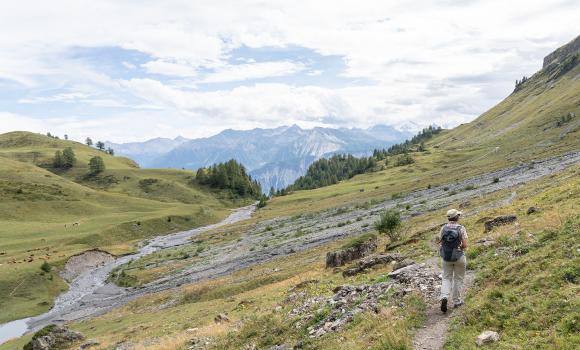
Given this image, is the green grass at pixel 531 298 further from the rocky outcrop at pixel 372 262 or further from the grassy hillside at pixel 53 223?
the grassy hillside at pixel 53 223

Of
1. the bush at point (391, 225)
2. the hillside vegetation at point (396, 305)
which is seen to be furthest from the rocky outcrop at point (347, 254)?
the bush at point (391, 225)

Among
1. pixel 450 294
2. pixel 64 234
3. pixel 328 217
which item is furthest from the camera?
pixel 64 234

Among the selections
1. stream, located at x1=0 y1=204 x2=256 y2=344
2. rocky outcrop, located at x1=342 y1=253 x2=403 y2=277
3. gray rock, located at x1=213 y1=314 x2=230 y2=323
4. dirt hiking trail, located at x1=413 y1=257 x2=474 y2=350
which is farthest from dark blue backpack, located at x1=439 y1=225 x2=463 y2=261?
stream, located at x1=0 y1=204 x2=256 y2=344

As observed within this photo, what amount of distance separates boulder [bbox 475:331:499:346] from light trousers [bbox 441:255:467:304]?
137 inches

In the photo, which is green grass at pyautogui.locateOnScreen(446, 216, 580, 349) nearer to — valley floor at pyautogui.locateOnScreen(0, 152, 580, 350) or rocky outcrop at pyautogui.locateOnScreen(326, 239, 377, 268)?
valley floor at pyautogui.locateOnScreen(0, 152, 580, 350)

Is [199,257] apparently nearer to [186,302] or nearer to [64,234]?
[186,302]

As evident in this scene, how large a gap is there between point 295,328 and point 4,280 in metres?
73.2

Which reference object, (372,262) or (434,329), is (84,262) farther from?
(434,329)

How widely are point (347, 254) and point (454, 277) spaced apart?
84.2 ft

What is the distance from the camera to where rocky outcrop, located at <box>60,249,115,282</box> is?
288ft

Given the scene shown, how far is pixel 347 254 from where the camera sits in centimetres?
4312

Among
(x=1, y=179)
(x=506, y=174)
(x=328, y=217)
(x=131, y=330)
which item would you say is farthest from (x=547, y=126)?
(x=1, y=179)

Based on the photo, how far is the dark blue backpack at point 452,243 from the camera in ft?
58.6

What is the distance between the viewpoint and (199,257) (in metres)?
88.4
